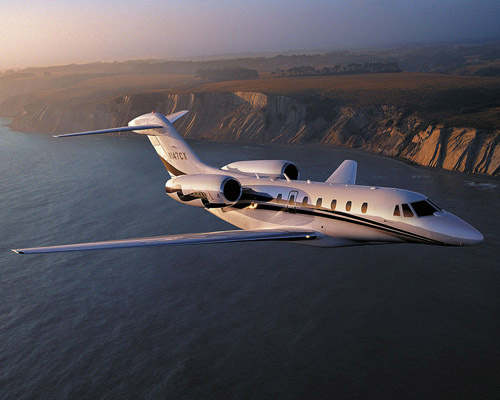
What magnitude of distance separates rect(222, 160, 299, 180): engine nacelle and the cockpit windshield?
395 inches

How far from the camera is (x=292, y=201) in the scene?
25.3 meters

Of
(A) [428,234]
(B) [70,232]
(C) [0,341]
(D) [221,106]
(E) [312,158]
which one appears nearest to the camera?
(A) [428,234]

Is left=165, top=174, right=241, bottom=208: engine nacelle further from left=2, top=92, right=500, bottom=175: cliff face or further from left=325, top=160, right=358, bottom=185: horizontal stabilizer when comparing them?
left=2, top=92, right=500, bottom=175: cliff face

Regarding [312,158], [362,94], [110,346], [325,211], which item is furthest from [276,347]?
[362,94]

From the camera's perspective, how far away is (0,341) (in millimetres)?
28094

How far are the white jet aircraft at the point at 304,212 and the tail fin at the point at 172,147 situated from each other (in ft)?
5.14

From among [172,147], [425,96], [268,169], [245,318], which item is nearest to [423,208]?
[268,169]

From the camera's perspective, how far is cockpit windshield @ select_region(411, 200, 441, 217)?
21.5 m

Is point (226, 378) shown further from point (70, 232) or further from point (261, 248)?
point (70, 232)

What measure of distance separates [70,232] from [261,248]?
23513mm

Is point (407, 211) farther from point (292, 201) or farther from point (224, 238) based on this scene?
point (224, 238)

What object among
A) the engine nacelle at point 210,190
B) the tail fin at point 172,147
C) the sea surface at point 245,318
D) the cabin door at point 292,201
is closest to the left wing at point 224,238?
the cabin door at point 292,201

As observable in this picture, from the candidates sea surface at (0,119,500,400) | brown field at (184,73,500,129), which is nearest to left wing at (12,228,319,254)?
sea surface at (0,119,500,400)

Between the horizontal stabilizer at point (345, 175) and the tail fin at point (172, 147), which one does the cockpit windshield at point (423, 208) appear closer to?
the horizontal stabilizer at point (345, 175)
